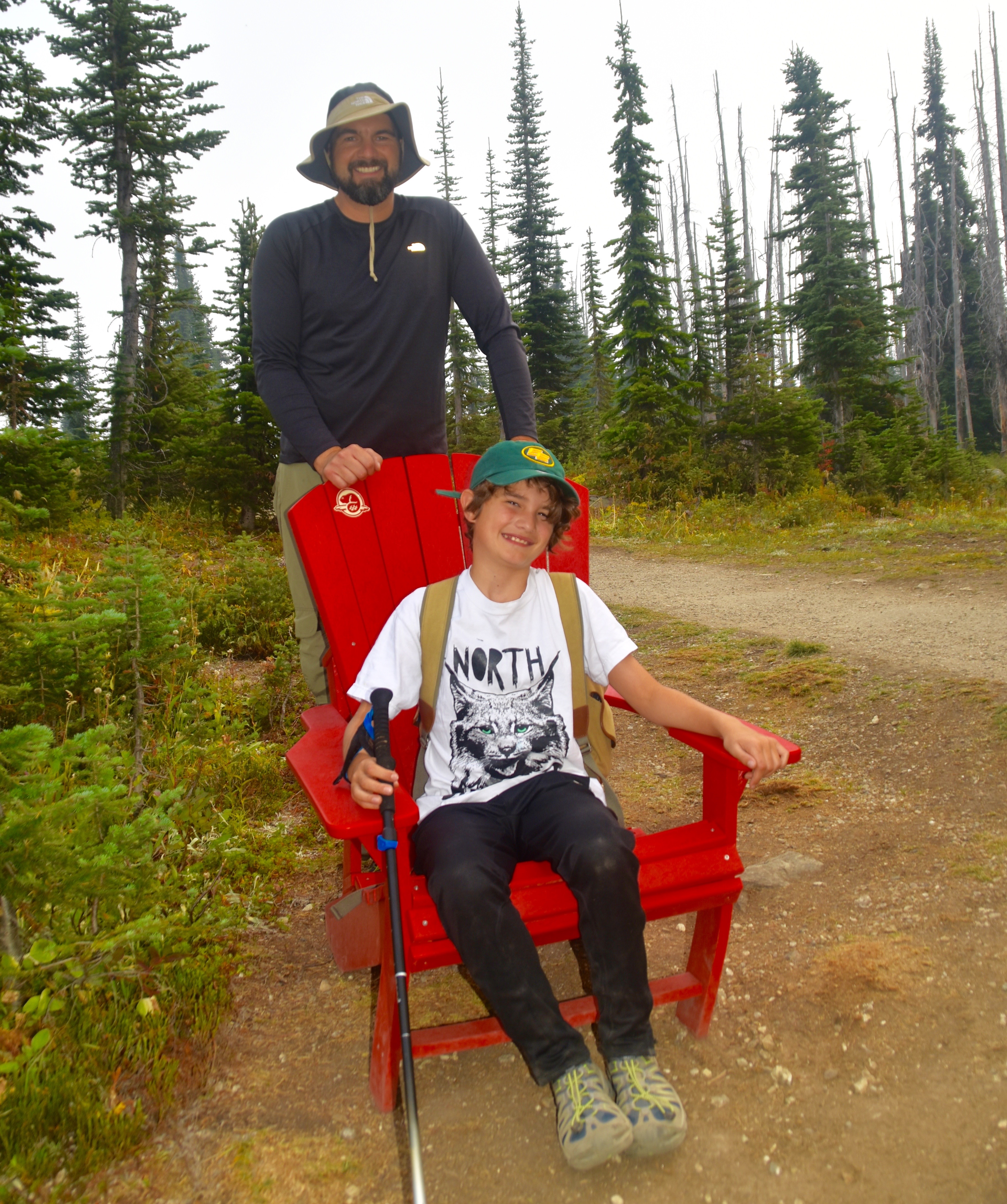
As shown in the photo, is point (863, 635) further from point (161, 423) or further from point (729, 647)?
point (161, 423)

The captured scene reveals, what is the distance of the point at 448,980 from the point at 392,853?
3.68 ft

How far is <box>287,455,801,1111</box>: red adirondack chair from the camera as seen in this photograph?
2043mm

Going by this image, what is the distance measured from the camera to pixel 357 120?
2822 millimetres

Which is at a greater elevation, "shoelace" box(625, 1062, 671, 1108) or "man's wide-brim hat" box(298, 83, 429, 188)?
"man's wide-brim hat" box(298, 83, 429, 188)

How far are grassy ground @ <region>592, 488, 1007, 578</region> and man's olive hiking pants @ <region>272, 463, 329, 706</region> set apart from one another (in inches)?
251

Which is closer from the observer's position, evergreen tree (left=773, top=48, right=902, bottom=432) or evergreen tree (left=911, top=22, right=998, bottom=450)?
evergreen tree (left=773, top=48, right=902, bottom=432)

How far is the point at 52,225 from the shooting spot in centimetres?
1390

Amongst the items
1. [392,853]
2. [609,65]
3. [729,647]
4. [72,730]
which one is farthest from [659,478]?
[392,853]

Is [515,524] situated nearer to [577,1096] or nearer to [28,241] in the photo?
[577,1096]

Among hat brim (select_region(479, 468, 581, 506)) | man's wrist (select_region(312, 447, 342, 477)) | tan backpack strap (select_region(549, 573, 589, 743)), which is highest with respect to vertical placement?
man's wrist (select_region(312, 447, 342, 477))

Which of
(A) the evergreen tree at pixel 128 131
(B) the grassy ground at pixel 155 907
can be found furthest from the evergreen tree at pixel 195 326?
(B) the grassy ground at pixel 155 907

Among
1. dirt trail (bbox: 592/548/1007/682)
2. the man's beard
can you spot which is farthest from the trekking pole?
dirt trail (bbox: 592/548/1007/682)

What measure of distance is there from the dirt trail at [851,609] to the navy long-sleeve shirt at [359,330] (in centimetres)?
335

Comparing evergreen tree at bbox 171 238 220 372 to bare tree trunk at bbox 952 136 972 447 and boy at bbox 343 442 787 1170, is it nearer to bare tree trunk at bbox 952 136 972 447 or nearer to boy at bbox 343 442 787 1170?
boy at bbox 343 442 787 1170
